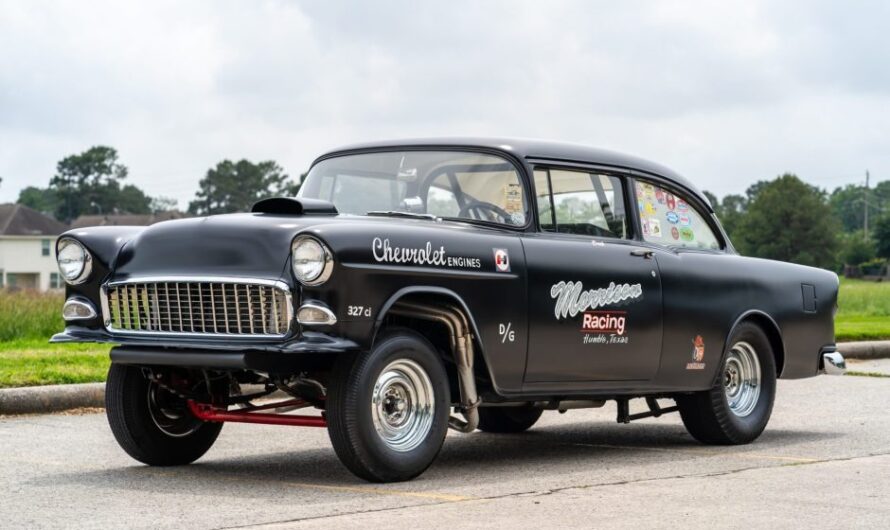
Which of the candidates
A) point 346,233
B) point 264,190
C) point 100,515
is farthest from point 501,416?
point 264,190

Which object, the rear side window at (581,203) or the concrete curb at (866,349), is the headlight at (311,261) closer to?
the rear side window at (581,203)

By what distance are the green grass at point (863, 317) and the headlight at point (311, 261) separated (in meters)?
13.6

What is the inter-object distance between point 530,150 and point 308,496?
265cm

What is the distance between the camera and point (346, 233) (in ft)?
22.3

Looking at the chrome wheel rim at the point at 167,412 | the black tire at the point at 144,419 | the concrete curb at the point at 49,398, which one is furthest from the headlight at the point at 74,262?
the concrete curb at the point at 49,398

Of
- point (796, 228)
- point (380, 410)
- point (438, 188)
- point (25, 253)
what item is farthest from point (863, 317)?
point (796, 228)

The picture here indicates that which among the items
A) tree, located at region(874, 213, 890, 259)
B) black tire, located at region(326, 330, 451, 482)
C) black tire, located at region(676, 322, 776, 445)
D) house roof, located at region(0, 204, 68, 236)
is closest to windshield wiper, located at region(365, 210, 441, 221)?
black tire, located at region(326, 330, 451, 482)

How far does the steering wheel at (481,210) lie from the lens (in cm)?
797

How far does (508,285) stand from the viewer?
7574mm

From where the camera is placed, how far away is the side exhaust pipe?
7.22m

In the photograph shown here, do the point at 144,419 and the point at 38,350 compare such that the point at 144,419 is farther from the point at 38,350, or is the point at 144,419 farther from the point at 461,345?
the point at 38,350

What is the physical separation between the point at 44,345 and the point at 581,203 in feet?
27.9

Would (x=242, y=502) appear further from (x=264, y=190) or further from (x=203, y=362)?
(x=264, y=190)

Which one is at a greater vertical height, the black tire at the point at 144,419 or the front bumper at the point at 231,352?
the front bumper at the point at 231,352
